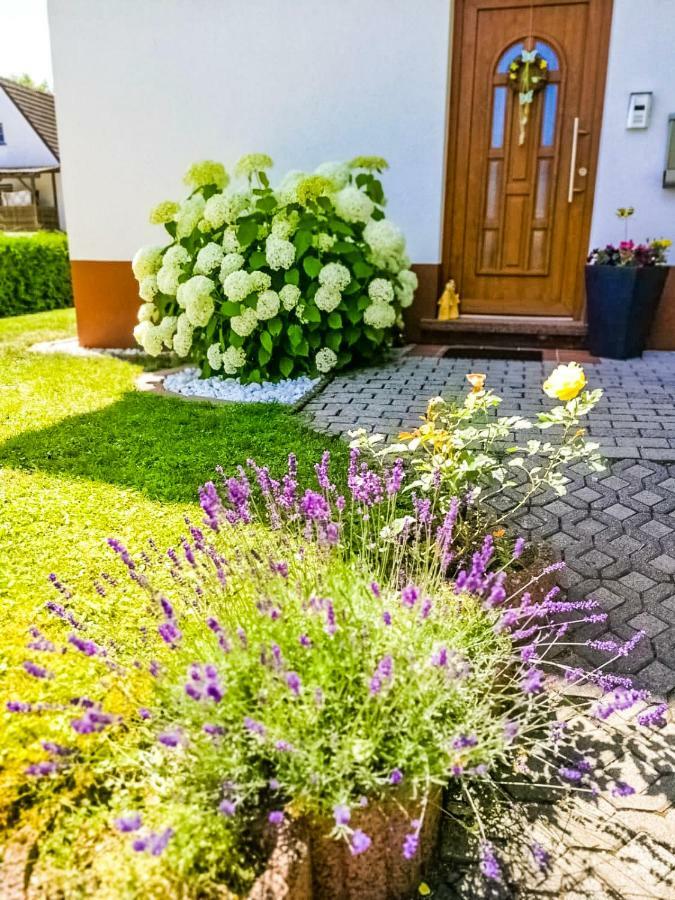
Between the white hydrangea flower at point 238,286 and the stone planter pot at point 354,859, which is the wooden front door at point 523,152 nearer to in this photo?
the white hydrangea flower at point 238,286

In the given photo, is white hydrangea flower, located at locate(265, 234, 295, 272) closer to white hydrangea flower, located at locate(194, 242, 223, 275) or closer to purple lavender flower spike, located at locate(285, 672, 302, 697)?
white hydrangea flower, located at locate(194, 242, 223, 275)

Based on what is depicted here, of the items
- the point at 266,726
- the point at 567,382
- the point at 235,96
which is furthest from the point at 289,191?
the point at 266,726

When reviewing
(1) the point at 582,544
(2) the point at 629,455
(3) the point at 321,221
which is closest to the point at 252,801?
(1) the point at 582,544

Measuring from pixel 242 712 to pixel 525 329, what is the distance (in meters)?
5.80

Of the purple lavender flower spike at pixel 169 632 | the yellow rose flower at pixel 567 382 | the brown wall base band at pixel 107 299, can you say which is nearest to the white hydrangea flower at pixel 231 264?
the brown wall base band at pixel 107 299

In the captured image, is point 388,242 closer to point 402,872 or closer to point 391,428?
point 391,428

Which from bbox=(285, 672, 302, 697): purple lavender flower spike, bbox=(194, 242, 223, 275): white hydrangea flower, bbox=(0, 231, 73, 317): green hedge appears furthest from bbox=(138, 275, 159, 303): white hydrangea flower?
bbox=(0, 231, 73, 317): green hedge

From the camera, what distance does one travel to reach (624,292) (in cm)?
→ 624

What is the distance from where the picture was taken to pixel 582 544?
3.29m

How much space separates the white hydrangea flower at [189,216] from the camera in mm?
6066

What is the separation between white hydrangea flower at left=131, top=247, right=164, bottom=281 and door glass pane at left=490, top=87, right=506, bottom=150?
3.31m

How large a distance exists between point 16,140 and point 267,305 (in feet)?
84.5

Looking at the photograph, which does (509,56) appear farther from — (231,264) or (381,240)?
(231,264)

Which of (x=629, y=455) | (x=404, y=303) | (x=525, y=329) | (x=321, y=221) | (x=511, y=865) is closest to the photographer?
(x=511, y=865)
